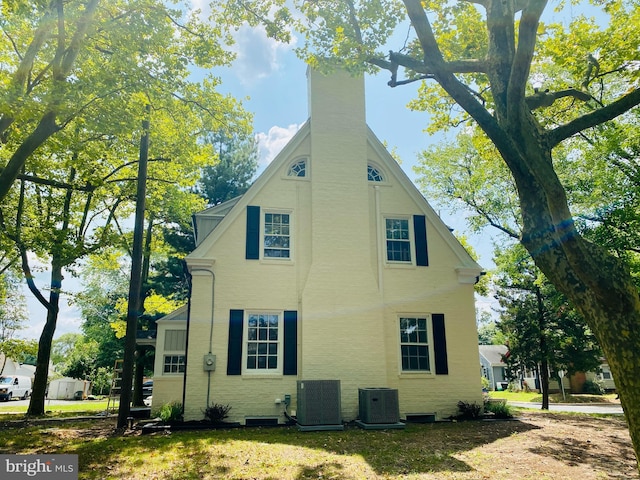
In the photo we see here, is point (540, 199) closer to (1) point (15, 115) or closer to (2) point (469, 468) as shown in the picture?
(2) point (469, 468)

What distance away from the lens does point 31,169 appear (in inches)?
589

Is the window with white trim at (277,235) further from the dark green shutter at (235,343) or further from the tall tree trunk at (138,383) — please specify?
the tall tree trunk at (138,383)

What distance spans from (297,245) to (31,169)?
998 cm

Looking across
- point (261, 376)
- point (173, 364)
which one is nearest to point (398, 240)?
point (261, 376)

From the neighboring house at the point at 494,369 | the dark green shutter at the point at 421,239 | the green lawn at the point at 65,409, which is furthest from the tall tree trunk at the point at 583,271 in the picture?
the neighboring house at the point at 494,369

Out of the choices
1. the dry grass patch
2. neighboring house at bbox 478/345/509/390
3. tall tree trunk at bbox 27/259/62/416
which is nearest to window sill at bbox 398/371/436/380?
the dry grass patch

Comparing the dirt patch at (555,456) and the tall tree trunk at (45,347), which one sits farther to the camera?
the tall tree trunk at (45,347)

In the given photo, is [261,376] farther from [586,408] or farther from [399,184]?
[586,408]

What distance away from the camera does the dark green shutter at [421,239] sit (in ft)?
45.2

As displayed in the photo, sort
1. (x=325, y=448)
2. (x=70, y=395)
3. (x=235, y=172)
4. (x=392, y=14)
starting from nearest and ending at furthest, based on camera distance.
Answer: (x=325, y=448), (x=392, y=14), (x=235, y=172), (x=70, y=395)

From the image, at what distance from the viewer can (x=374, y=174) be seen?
14430 mm

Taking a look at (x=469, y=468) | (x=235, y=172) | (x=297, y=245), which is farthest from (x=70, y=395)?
(x=469, y=468)

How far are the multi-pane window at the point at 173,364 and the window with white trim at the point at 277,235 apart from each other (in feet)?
18.1

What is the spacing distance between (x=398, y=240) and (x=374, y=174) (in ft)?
7.88
